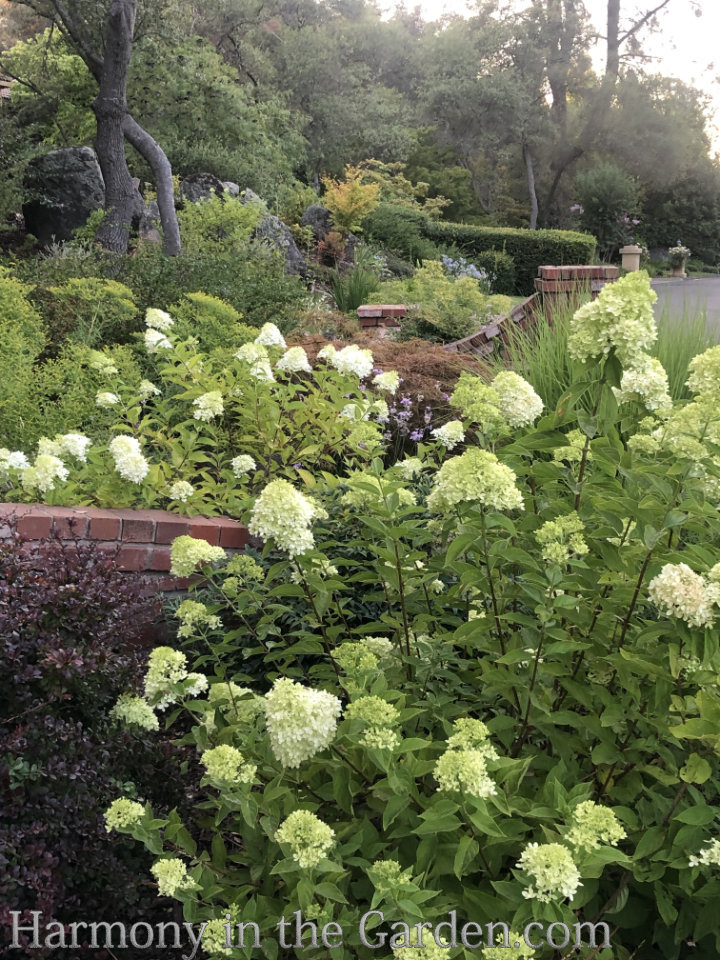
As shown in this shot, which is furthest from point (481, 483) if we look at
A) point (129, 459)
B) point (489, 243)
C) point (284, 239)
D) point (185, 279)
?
point (489, 243)

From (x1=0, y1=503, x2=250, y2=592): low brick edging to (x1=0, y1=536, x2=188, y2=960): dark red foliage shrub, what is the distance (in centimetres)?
66

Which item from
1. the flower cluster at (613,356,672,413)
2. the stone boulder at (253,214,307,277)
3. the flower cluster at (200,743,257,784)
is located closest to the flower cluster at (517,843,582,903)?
the flower cluster at (200,743,257,784)

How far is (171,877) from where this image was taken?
4.50 ft

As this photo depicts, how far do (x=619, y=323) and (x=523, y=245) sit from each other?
51.5 feet

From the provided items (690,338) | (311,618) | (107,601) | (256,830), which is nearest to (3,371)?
(107,601)

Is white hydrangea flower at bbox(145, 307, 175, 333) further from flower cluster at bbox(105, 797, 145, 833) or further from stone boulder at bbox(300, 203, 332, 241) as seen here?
stone boulder at bbox(300, 203, 332, 241)

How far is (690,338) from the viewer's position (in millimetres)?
4598

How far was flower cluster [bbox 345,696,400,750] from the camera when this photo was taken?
4.28ft

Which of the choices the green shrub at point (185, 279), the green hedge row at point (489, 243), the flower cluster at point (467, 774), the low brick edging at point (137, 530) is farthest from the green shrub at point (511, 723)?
the green hedge row at point (489, 243)

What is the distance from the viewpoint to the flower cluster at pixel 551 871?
116 cm

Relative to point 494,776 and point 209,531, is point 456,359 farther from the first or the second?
point 494,776

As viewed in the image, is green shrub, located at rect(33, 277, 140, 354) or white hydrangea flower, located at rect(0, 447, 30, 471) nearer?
white hydrangea flower, located at rect(0, 447, 30, 471)

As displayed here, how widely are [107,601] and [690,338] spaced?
3826mm

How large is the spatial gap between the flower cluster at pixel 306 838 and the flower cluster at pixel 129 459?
1.78 metres
